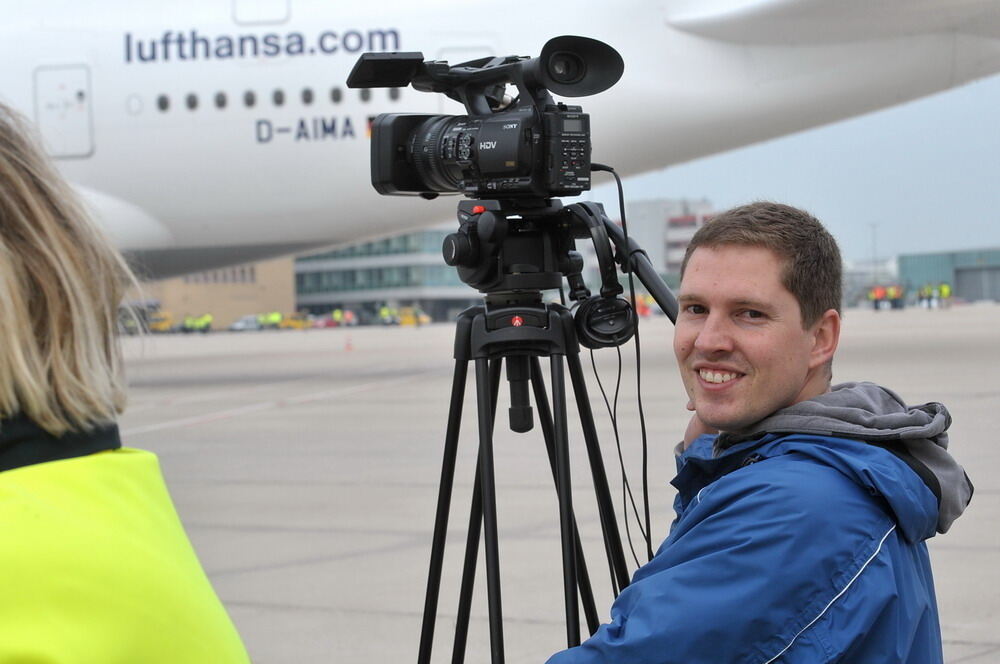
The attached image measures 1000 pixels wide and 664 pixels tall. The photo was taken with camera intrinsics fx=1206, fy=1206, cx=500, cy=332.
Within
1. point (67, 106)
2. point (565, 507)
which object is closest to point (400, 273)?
point (67, 106)

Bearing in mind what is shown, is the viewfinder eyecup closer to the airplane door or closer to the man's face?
the man's face

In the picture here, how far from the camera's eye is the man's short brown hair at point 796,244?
5.71ft

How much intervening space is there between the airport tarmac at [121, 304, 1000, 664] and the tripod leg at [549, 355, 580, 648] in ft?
2.73

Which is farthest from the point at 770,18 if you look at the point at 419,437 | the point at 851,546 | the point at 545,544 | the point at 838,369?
the point at 851,546

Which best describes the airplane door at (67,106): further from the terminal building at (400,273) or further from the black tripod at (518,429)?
the terminal building at (400,273)

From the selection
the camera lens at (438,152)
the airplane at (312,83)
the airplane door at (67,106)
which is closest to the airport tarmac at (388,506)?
the camera lens at (438,152)

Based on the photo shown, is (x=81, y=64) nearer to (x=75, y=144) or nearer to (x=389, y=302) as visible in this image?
(x=75, y=144)

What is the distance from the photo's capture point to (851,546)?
148cm

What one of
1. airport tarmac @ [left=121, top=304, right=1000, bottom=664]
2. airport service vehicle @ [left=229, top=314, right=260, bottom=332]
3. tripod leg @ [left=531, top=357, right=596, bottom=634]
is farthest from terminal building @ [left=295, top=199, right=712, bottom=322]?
tripod leg @ [left=531, top=357, right=596, bottom=634]

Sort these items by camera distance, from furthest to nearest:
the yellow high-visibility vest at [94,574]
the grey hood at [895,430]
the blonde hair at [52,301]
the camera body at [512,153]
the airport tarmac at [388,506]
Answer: the airport tarmac at [388,506]
the camera body at [512,153]
the grey hood at [895,430]
the blonde hair at [52,301]
the yellow high-visibility vest at [94,574]

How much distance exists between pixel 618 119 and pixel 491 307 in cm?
1015

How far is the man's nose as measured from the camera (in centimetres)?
178

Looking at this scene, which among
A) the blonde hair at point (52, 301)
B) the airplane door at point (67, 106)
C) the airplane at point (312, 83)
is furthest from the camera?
the airplane door at point (67, 106)

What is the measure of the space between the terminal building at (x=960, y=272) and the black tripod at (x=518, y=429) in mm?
100117
